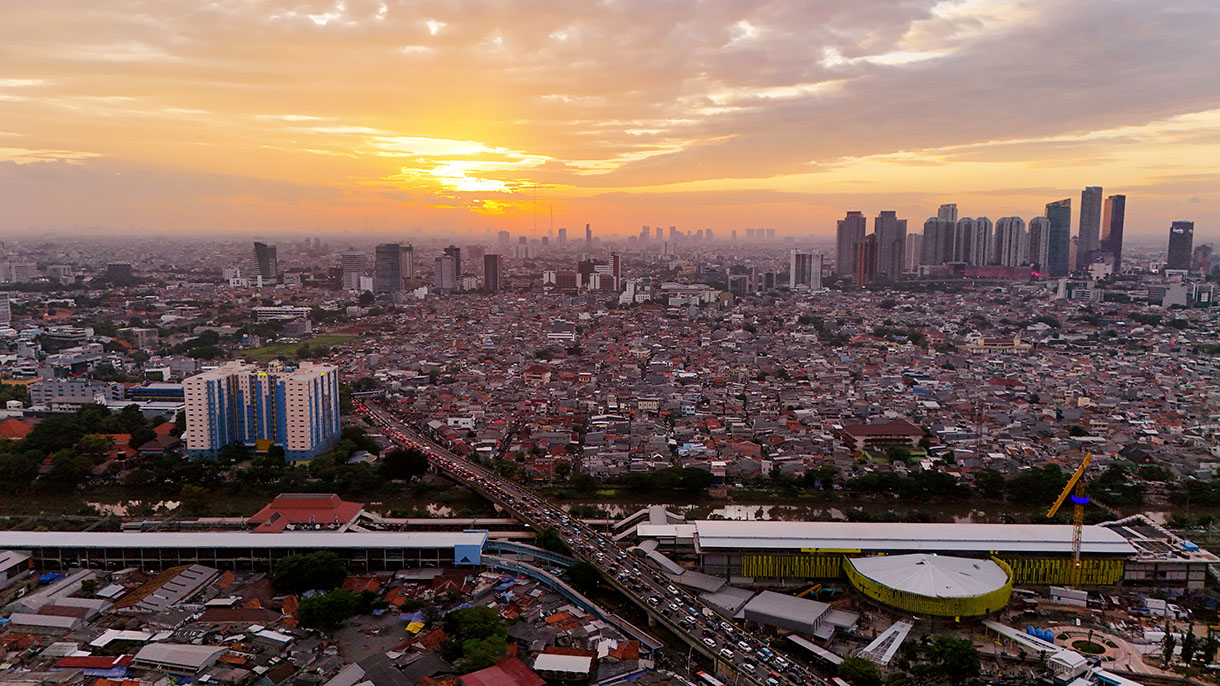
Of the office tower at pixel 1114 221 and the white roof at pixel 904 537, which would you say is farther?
the office tower at pixel 1114 221

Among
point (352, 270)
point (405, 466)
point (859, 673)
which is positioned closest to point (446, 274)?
Result: point (352, 270)

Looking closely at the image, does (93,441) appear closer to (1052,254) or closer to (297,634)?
(297,634)

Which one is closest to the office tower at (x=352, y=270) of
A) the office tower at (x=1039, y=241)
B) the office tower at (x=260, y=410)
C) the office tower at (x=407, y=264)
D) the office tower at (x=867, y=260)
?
the office tower at (x=407, y=264)

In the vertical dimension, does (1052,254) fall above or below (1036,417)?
above

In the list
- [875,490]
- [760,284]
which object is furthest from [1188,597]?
[760,284]

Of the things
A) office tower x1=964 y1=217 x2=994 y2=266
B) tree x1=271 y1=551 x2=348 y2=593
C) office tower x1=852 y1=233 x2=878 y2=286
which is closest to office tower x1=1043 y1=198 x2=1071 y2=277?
office tower x1=964 y1=217 x2=994 y2=266

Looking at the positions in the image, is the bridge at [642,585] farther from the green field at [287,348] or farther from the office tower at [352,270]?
the office tower at [352,270]
